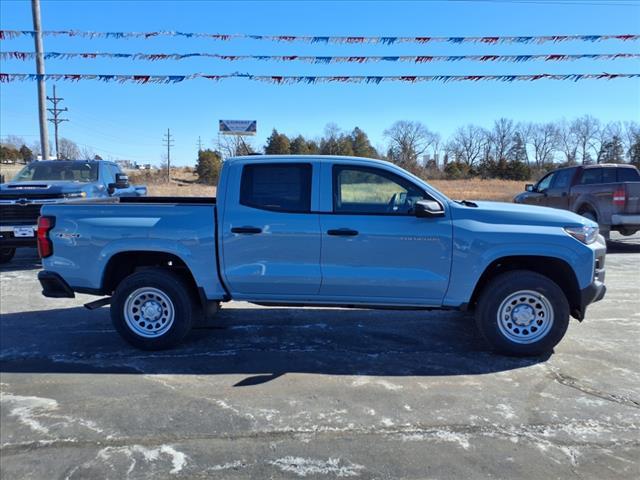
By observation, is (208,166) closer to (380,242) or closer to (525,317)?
(380,242)

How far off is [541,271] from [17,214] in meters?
8.86

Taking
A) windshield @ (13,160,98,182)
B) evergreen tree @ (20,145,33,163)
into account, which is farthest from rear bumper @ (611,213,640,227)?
evergreen tree @ (20,145,33,163)

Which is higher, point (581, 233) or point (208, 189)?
point (208, 189)

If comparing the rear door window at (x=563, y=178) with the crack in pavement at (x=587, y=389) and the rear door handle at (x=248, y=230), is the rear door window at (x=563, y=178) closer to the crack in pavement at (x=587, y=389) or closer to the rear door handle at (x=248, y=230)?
the crack in pavement at (x=587, y=389)

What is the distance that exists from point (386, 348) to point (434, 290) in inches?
32.0

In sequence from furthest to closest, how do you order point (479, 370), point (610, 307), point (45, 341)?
point (610, 307)
point (45, 341)
point (479, 370)

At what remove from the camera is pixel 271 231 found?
192 inches

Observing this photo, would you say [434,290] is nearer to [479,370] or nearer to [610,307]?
[479,370]

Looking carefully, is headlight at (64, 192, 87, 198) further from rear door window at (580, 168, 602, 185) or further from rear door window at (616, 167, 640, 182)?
rear door window at (616, 167, 640, 182)

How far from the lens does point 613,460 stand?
313cm

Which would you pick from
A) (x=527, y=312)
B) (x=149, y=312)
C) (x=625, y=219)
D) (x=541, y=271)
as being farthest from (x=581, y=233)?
(x=625, y=219)

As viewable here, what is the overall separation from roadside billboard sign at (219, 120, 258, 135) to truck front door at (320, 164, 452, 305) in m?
5.78

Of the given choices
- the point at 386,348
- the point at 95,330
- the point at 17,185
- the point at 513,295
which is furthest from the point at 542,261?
the point at 17,185

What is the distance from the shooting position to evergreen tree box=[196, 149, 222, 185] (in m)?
49.6
